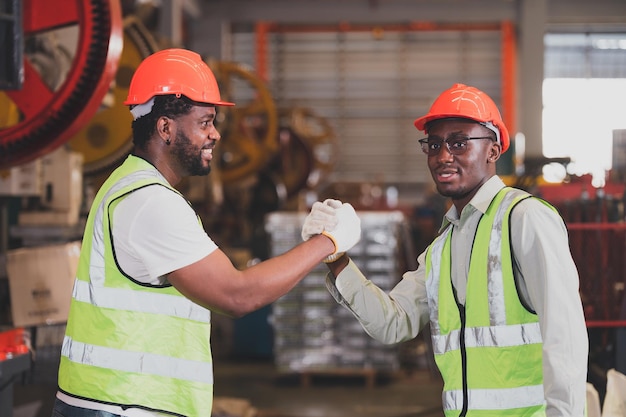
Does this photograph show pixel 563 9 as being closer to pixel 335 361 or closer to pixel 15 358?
pixel 335 361

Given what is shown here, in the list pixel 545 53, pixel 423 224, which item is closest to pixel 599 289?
pixel 423 224

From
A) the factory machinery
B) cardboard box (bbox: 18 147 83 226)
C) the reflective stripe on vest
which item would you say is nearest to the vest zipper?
the reflective stripe on vest

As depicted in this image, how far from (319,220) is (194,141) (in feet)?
1.64

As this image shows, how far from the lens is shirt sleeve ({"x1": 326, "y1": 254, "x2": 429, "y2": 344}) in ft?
9.72

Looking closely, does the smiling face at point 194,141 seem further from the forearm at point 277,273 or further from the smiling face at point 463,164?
the smiling face at point 463,164

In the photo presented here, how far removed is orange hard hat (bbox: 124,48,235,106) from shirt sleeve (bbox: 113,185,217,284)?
375mm

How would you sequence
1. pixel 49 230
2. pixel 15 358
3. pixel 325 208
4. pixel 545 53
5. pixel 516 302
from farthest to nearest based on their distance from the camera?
pixel 545 53 < pixel 49 230 < pixel 15 358 < pixel 325 208 < pixel 516 302

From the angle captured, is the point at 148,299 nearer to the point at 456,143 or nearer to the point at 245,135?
the point at 456,143

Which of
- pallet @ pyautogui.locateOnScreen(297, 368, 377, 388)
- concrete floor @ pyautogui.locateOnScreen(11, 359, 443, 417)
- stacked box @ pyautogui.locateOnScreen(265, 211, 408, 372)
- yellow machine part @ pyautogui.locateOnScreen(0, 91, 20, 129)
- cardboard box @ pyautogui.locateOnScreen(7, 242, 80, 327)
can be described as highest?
yellow machine part @ pyautogui.locateOnScreen(0, 91, 20, 129)

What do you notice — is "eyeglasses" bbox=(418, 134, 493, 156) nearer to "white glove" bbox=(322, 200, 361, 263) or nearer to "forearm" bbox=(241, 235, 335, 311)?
"white glove" bbox=(322, 200, 361, 263)

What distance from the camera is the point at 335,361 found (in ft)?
26.6

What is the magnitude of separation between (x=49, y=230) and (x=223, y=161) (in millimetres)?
7018

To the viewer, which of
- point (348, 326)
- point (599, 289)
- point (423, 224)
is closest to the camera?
point (599, 289)

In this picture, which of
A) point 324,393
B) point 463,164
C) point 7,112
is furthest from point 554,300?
point 324,393
